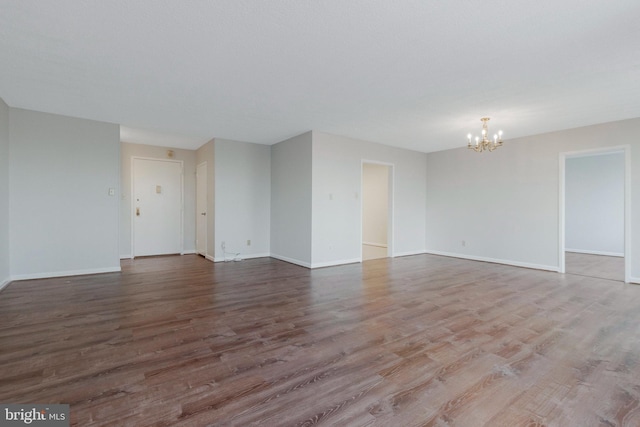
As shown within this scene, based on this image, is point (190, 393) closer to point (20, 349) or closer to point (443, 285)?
point (20, 349)

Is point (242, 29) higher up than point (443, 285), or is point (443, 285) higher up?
point (242, 29)

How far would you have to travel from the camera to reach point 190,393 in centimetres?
177

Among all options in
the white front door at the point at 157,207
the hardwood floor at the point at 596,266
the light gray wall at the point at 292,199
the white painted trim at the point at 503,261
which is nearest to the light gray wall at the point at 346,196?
the light gray wall at the point at 292,199

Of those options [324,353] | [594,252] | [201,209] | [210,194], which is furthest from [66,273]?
[594,252]

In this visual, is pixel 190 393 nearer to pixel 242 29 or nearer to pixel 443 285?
pixel 242 29

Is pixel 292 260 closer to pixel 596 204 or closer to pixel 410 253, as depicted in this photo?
pixel 410 253

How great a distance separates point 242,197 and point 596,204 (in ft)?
28.9

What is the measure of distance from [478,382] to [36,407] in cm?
261

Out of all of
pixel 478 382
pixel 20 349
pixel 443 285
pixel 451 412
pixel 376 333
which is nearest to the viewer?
pixel 451 412

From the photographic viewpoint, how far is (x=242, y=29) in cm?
233

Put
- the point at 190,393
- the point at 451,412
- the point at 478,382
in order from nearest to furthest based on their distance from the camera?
the point at 451,412
the point at 190,393
the point at 478,382

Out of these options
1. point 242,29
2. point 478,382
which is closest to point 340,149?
point 242,29

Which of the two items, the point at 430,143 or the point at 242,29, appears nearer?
the point at 242,29

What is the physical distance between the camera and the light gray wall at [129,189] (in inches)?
255
